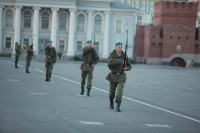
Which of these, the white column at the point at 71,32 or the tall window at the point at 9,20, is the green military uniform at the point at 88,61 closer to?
the white column at the point at 71,32

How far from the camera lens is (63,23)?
8438 centimetres

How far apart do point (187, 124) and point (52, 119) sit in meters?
3.32

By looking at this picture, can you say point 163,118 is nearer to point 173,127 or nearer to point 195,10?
point 173,127

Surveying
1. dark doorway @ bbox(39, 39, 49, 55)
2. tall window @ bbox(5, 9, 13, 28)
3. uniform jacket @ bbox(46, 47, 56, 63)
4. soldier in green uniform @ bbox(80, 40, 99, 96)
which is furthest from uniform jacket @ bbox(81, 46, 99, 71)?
dark doorway @ bbox(39, 39, 49, 55)

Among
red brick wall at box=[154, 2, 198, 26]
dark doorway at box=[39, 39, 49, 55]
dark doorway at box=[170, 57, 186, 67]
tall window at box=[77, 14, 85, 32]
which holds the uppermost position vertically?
red brick wall at box=[154, 2, 198, 26]

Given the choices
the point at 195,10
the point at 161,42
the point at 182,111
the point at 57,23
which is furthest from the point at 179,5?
the point at 182,111

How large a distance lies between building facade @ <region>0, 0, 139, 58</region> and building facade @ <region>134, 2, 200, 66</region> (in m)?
11.9

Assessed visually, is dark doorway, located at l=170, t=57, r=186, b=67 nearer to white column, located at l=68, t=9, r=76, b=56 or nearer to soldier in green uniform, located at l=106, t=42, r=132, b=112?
white column, located at l=68, t=9, r=76, b=56

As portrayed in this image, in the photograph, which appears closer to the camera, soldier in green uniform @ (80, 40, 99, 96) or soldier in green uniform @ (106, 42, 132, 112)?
soldier in green uniform @ (106, 42, 132, 112)

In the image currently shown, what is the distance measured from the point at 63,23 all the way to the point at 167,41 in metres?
23.4

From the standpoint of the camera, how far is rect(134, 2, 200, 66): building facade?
9625 cm

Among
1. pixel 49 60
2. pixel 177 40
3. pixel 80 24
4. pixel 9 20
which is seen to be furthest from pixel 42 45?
pixel 49 60

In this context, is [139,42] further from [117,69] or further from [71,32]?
[117,69]

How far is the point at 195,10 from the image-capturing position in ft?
340
